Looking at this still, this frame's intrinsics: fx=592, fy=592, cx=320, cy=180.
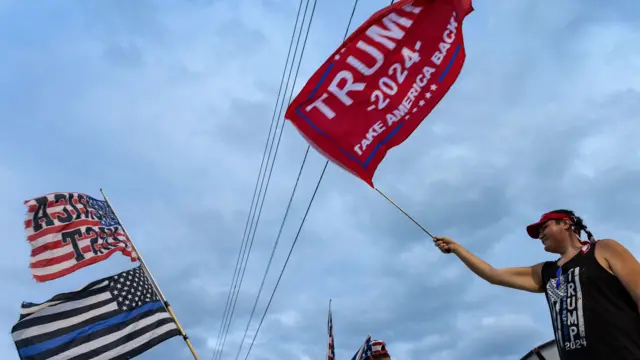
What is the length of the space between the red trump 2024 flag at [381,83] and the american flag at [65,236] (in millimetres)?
7415

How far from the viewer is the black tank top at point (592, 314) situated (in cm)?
310

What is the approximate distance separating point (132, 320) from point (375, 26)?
24.2ft

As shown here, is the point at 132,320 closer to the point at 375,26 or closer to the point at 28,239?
the point at 28,239

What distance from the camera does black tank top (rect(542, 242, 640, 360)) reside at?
310 cm

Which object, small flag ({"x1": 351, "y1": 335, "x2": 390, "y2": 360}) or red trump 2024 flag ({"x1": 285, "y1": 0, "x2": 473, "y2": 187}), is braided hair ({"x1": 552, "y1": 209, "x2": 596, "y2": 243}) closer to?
red trump 2024 flag ({"x1": 285, "y1": 0, "x2": 473, "y2": 187})

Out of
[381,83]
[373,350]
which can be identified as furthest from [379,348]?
[381,83]

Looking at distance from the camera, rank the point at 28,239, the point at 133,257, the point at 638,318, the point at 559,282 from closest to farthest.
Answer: the point at 638,318 < the point at 559,282 < the point at 28,239 < the point at 133,257

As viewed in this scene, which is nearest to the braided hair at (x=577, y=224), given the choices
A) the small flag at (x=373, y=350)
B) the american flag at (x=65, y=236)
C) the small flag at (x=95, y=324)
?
the small flag at (x=373, y=350)

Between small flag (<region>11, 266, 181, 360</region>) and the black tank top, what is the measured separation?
8.38 m

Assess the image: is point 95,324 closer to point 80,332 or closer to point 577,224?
point 80,332

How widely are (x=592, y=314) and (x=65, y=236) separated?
10003mm

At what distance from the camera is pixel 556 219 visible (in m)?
3.64

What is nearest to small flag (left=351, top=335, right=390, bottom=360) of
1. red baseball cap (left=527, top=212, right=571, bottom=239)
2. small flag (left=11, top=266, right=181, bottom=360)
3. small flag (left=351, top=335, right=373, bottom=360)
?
small flag (left=351, top=335, right=373, bottom=360)

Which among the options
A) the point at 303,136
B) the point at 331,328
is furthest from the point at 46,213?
the point at 303,136
